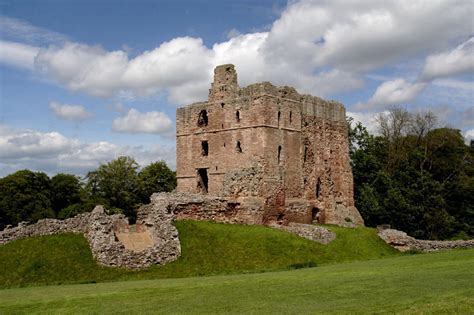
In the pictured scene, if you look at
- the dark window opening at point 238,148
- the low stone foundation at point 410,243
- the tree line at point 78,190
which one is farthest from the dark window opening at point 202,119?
the tree line at point 78,190

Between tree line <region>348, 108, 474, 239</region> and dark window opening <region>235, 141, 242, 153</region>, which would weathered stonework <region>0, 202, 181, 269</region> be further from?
tree line <region>348, 108, 474, 239</region>

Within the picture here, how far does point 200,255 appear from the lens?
25219mm

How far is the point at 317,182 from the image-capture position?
36.2 meters

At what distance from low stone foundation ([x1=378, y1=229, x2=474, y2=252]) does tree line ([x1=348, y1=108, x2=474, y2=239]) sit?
9724mm

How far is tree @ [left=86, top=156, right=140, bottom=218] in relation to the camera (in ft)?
195

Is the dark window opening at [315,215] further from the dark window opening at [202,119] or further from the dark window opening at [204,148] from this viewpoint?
the dark window opening at [202,119]

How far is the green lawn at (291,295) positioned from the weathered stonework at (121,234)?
4930mm

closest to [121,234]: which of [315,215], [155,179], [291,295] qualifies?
[315,215]

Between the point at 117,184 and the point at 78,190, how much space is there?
3989mm

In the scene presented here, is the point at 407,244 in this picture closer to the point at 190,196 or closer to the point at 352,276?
the point at 190,196

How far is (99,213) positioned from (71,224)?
64.5 inches

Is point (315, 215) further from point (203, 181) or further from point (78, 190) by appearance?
point (78, 190)

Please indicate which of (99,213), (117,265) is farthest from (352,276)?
(99,213)

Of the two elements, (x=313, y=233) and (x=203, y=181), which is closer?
(x=313, y=233)
